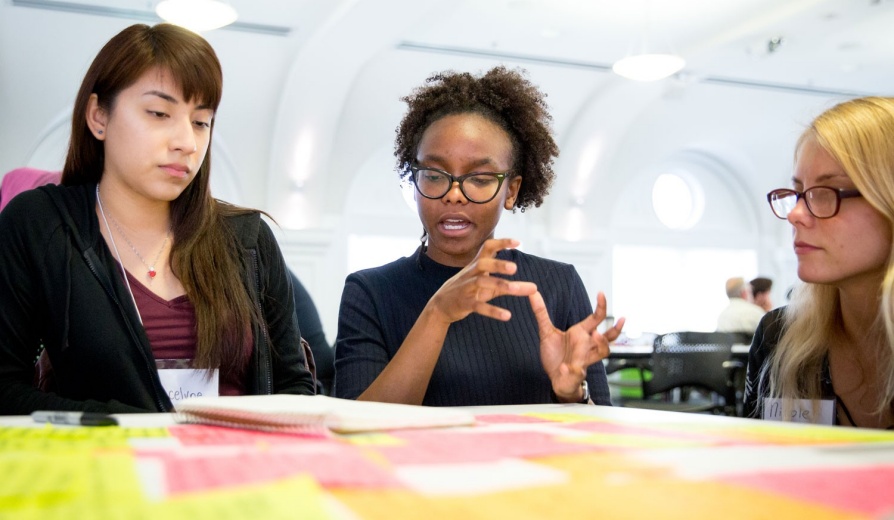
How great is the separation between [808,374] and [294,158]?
7898 mm

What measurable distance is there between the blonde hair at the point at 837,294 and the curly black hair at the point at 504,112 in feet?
1.95

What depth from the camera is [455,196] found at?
1.65m

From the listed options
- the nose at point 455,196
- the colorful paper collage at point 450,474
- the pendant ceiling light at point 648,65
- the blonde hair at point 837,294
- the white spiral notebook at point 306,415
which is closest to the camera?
the colorful paper collage at point 450,474

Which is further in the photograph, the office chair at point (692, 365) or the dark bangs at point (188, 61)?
the office chair at point (692, 365)

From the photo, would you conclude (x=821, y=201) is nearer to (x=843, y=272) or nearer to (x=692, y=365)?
(x=843, y=272)

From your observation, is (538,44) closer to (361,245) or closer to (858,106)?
(361,245)

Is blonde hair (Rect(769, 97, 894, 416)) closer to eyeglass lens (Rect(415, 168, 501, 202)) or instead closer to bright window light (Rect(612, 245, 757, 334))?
eyeglass lens (Rect(415, 168, 501, 202))

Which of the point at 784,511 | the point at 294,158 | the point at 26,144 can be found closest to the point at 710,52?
the point at 294,158

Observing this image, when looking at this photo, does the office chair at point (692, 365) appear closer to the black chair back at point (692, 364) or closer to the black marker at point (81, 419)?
the black chair back at point (692, 364)

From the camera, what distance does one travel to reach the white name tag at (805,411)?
1.46 metres

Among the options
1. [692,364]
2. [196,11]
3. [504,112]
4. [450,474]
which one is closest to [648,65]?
[692,364]

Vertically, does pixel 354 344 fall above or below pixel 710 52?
below

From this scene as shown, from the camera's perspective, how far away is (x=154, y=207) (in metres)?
1.69

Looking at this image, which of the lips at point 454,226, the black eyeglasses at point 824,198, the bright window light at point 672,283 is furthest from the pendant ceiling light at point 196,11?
the bright window light at point 672,283
